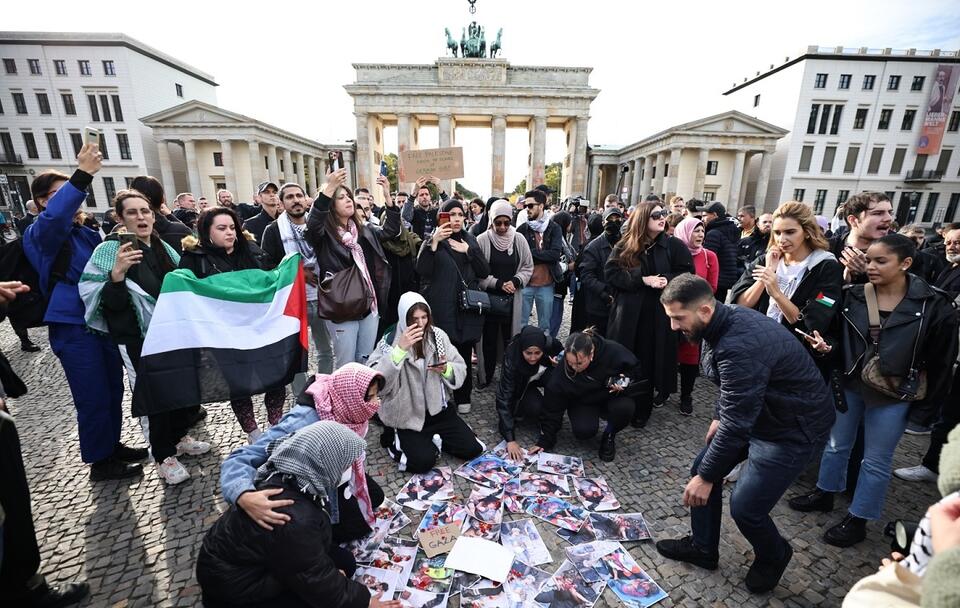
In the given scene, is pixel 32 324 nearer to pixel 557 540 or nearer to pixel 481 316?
pixel 481 316

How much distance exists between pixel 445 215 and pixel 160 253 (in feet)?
8.72

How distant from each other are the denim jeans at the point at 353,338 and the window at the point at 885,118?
53215mm

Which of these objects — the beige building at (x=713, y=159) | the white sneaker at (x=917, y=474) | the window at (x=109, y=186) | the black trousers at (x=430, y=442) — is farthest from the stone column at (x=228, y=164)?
the white sneaker at (x=917, y=474)

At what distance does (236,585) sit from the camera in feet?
6.59

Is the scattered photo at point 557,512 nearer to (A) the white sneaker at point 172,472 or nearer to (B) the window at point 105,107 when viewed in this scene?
(A) the white sneaker at point 172,472

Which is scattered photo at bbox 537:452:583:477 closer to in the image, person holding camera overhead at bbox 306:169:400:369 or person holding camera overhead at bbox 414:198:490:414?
person holding camera overhead at bbox 414:198:490:414

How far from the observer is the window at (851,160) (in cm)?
3853

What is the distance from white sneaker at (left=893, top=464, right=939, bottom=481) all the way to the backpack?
7387mm

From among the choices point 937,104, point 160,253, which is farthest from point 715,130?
point 160,253

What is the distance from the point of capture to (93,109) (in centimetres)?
3734

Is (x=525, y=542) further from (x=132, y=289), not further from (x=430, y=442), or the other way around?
(x=132, y=289)

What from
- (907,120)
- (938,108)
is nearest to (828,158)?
(907,120)

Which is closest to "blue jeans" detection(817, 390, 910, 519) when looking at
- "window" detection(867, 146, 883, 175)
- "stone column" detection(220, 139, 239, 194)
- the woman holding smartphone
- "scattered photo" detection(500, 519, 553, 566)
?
"scattered photo" detection(500, 519, 553, 566)

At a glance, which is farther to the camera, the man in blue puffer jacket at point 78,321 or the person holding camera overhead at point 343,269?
the person holding camera overhead at point 343,269
